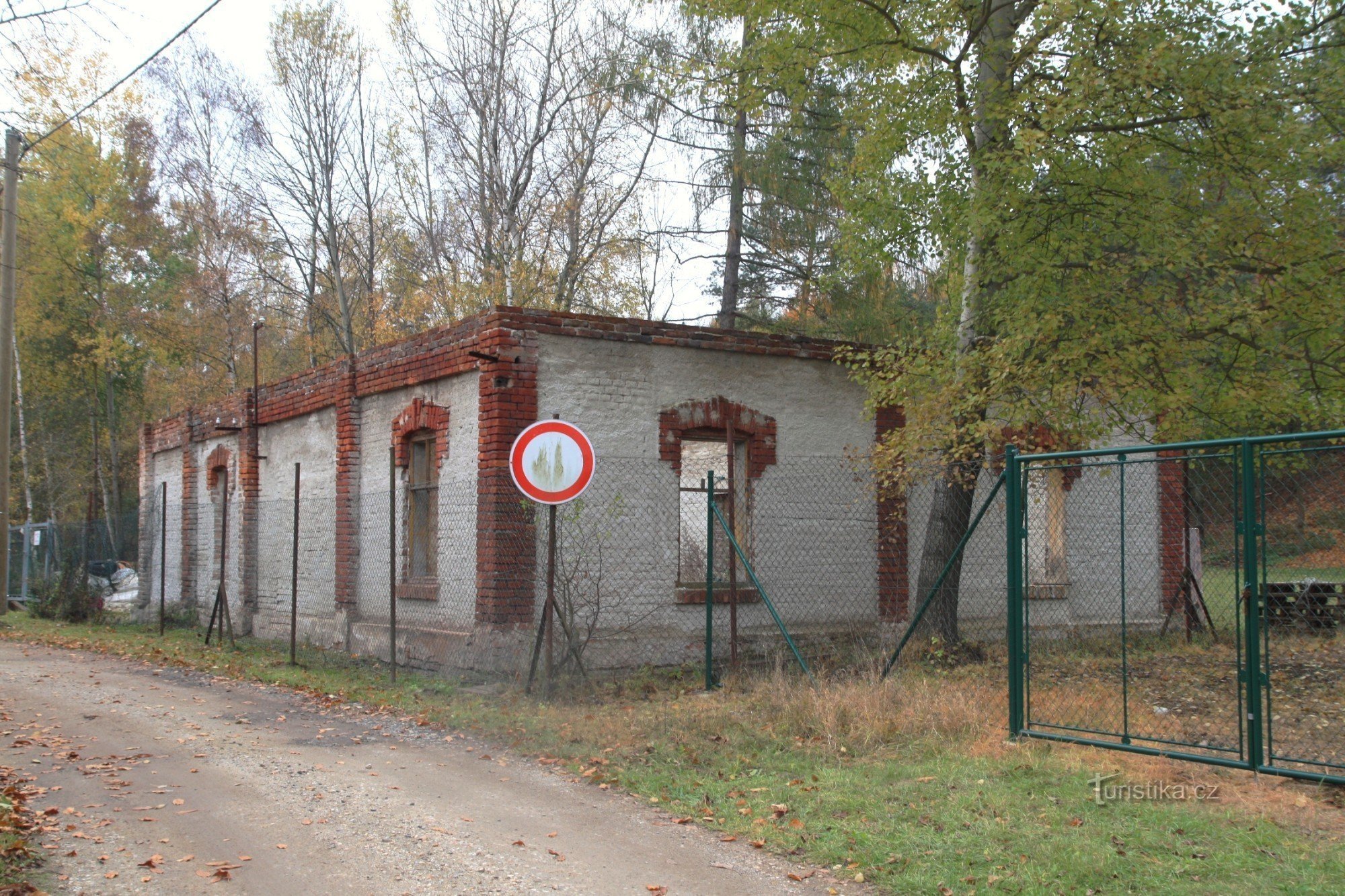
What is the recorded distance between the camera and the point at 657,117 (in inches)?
792

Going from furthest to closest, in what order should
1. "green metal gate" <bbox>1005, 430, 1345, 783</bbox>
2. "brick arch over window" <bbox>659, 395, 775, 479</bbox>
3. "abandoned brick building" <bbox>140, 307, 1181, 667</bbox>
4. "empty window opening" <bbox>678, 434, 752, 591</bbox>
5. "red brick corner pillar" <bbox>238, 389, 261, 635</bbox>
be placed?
1. "red brick corner pillar" <bbox>238, 389, 261, 635</bbox>
2. "empty window opening" <bbox>678, 434, 752, 591</bbox>
3. "brick arch over window" <bbox>659, 395, 775, 479</bbox>
4. "abandoned brick building" <bbox>140, 307, 1181, 667</bbox>
5. "green metal gate" <bbox>1005, 430, 1345, 783</bbox>

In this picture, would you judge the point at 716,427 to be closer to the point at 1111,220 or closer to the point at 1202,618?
the point at 1111,220

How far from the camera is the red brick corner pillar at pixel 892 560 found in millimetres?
13430

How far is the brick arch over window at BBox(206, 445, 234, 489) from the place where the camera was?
18.6 m

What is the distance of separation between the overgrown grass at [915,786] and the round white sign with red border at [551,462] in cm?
191

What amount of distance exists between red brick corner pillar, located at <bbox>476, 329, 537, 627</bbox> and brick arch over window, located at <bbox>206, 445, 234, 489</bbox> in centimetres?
872

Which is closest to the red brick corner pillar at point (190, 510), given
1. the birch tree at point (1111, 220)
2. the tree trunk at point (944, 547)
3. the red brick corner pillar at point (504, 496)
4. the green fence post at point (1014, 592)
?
the red brick corner pillar at point (504, 496)

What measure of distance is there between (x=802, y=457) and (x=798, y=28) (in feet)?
16.7

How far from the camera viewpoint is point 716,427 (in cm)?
1269

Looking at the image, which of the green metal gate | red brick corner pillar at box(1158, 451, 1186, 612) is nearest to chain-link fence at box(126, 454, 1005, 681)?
the green metal gate

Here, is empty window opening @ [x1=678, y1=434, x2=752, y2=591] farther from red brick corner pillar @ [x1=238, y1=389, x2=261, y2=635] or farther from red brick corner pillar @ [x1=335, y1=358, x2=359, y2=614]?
red brick corner pillar @ [x1=238, y1=389, x2=261, y2=635]

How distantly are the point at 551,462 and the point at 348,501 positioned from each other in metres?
6.15

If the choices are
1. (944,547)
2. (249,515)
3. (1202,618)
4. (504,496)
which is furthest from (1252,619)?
(249,515)

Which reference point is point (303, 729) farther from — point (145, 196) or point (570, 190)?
point (145, 196)
